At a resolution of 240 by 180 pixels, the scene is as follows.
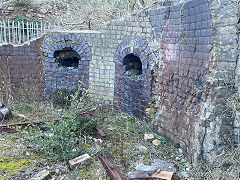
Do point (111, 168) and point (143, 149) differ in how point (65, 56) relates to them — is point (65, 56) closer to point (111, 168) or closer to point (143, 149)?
point (143, 149)

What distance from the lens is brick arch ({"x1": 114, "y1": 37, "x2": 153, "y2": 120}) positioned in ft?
17.9

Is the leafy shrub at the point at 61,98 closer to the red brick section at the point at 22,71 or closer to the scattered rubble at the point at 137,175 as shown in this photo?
the red brick section at the point at 22,71

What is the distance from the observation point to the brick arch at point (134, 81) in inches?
214

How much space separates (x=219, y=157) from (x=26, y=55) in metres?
5.98

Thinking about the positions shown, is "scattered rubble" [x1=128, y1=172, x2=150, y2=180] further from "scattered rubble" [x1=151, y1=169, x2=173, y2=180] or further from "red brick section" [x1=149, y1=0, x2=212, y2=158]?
"red brick section" [x1=149, y1=0, x2=212, y2=158]

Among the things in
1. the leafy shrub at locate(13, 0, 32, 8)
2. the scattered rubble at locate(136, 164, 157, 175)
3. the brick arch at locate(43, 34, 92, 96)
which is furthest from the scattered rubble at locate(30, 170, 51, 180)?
the leafy shrub at locate(13, 0, 32, 8)

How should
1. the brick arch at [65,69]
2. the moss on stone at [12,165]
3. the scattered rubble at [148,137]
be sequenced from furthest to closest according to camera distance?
the brick arch at [65,69], the scattered rubble at [148,137], the moss on stone at [12,165]

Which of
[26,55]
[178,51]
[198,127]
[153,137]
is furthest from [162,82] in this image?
[26,55]

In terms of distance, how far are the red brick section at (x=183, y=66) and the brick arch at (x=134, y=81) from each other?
0.40 meters

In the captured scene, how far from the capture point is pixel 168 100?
4.84 m

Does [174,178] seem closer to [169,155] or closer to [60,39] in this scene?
[169,155]

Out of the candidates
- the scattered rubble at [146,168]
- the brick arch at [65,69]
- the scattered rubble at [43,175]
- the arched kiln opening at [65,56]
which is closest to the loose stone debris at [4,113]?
the brick arch at [65,69]

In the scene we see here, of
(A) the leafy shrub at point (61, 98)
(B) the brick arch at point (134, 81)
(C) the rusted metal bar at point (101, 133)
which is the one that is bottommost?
(C) the rusted metal bar at point (101, 133)

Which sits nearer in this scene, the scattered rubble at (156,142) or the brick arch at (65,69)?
the scattered rubble at (156,142)
